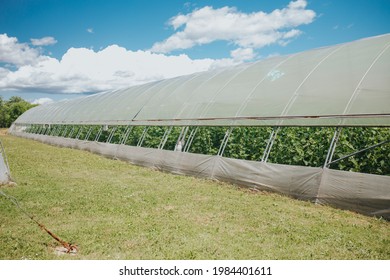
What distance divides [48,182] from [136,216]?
5170 millimetres

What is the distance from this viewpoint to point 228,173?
11.4m

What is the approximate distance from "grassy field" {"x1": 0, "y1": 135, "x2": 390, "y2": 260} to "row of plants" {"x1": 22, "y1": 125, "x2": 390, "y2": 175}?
1.62 m

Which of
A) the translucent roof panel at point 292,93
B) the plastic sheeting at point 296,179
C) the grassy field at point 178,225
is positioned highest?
the translucent roof panel at point 292,93

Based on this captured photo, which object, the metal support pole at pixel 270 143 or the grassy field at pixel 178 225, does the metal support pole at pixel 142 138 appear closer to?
the grassy field at pixel 178 225

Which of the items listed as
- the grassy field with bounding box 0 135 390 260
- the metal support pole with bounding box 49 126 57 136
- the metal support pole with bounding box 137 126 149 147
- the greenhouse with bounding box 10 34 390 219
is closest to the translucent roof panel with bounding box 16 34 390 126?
the greenhouse with bounding box 10 34 390 219

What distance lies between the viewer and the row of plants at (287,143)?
28.9 ft

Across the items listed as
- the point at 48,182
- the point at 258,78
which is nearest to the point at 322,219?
the point at 258,78

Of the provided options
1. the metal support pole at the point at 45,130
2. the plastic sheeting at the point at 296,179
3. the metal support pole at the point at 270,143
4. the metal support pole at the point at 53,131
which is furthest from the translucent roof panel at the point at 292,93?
the metal support pole at the point at 45,130

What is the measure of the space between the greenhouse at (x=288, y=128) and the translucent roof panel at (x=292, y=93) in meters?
0.04

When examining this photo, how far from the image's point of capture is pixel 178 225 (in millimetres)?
6914

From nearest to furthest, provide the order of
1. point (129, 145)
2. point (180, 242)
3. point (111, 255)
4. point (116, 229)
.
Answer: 1. point (111, 255)
2. point (180, 242)
3. point (116, 229)
4. point (129, 145)

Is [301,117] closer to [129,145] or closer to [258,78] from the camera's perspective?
[258,78]

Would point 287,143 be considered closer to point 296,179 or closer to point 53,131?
point 296,179

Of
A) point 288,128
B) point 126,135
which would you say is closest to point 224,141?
point 288,128
